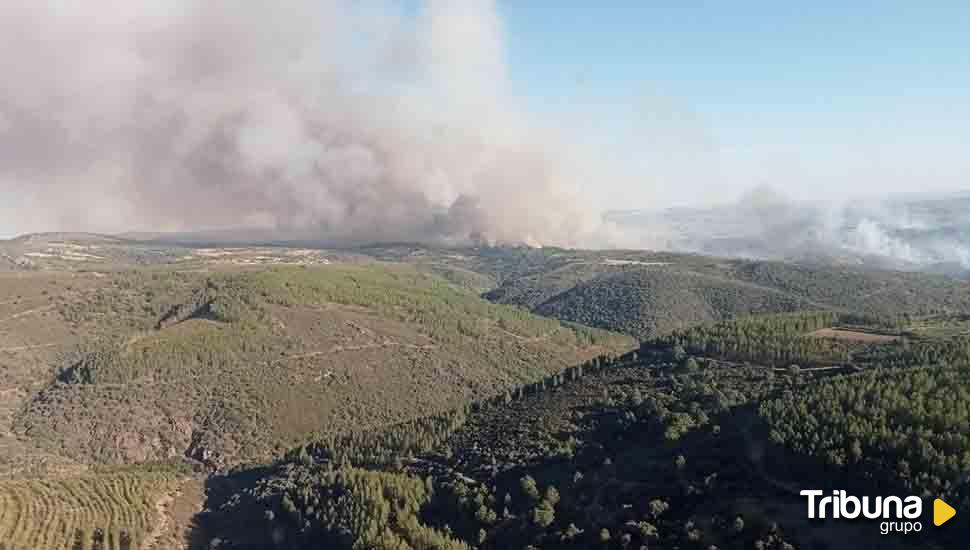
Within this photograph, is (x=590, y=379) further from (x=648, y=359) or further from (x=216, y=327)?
(x=216, y=327)

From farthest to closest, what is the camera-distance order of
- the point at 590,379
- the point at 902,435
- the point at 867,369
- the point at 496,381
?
the point at 496,381
the point at 590,379
the point at 867,369
the point at 902,435

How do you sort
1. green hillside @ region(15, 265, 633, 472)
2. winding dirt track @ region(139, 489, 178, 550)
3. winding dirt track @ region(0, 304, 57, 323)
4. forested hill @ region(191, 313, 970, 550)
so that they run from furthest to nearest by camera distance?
winding dirt track @ region(0, 304, 57, 323) < green hillside @ region(15, 265, 633, 472) < winding dirt track @ region(139, 489, 178, 550) < forested hill @ region(191, 313, 970, 550)

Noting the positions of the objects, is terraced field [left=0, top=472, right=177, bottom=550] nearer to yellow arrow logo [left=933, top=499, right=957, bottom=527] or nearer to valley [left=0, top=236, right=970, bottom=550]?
valley [left=0, top=236, right=970, bottom=550]

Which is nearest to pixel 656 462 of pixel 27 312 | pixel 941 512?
pixel 941 512

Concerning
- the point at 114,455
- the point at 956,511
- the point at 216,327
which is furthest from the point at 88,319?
the point at 956,511

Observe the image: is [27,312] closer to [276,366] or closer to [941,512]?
[276,366]

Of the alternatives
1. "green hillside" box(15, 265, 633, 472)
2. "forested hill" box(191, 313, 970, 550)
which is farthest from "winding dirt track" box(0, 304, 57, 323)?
"forested hill" box(191, 313, 970, 550)

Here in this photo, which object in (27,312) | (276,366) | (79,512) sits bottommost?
(79,512)
